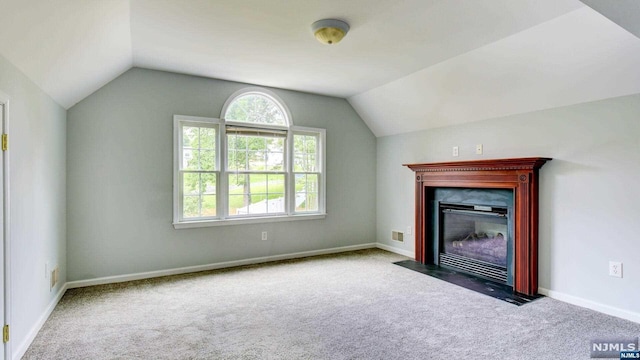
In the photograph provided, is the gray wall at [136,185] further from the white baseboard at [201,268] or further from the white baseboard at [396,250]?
the white baseboard at [396,250]

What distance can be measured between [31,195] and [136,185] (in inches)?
54.6

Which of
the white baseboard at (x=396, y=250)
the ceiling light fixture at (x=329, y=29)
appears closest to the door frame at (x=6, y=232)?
the ceiling light fixture at (x=329, y=29)

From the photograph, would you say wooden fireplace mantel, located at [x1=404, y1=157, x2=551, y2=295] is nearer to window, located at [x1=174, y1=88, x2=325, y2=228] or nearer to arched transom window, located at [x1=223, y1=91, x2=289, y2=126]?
window, located at [x1=174, y1=88, x2=325, y2=228]

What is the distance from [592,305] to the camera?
3029 mm

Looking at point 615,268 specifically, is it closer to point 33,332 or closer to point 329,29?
point 329,29

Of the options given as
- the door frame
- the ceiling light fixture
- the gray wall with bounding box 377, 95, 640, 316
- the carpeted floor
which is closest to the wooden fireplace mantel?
the gray wall with bounding box 377, 95, 640, 316

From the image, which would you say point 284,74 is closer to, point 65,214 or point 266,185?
point 266,185

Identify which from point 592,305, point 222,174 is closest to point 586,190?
point 592,305

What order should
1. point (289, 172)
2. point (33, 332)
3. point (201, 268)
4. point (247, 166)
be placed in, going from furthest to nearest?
point (289, 172) → point (247, 166) → point (201, 268) → point (33, 332)

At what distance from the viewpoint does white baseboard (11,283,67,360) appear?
2.17 meters

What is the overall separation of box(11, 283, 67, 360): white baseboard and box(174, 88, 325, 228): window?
1354mm

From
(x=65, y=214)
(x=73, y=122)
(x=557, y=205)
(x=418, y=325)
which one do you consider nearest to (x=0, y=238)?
(x=65, y=214)

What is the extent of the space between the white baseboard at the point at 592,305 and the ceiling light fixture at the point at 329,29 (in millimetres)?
3230

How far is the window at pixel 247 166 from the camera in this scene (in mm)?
4227
